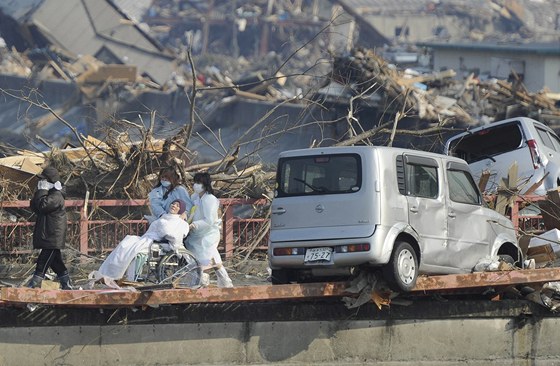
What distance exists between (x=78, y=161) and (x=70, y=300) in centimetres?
539

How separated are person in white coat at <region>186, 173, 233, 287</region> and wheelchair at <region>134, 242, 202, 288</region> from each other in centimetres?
36

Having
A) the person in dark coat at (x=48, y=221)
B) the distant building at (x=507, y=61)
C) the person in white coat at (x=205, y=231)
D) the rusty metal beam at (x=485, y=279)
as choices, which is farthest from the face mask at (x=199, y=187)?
the distant building at (x=507, y=61)

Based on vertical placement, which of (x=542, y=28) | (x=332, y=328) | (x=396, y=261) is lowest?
(x=332, y=328)

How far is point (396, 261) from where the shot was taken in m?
11.6

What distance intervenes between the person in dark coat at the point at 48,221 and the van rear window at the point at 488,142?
813 centimetres

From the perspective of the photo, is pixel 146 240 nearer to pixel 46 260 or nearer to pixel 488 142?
pixel 46 260

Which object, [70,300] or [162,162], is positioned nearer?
[70,300]

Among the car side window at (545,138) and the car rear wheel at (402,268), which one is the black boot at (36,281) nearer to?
the car rear wheel at (402,268)

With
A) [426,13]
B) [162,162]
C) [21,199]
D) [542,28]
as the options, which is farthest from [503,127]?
[542,28]

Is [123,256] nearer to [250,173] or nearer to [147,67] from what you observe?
[250,173]

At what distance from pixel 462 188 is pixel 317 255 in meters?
2.19

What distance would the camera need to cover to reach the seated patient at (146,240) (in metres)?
11.7

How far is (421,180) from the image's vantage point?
40.7 ft

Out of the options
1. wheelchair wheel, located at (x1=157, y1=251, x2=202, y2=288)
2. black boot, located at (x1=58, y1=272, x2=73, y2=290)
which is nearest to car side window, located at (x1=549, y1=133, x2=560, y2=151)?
wheelchair wheel, located at (x1=157, y1=251, x2=202, y2=288)
